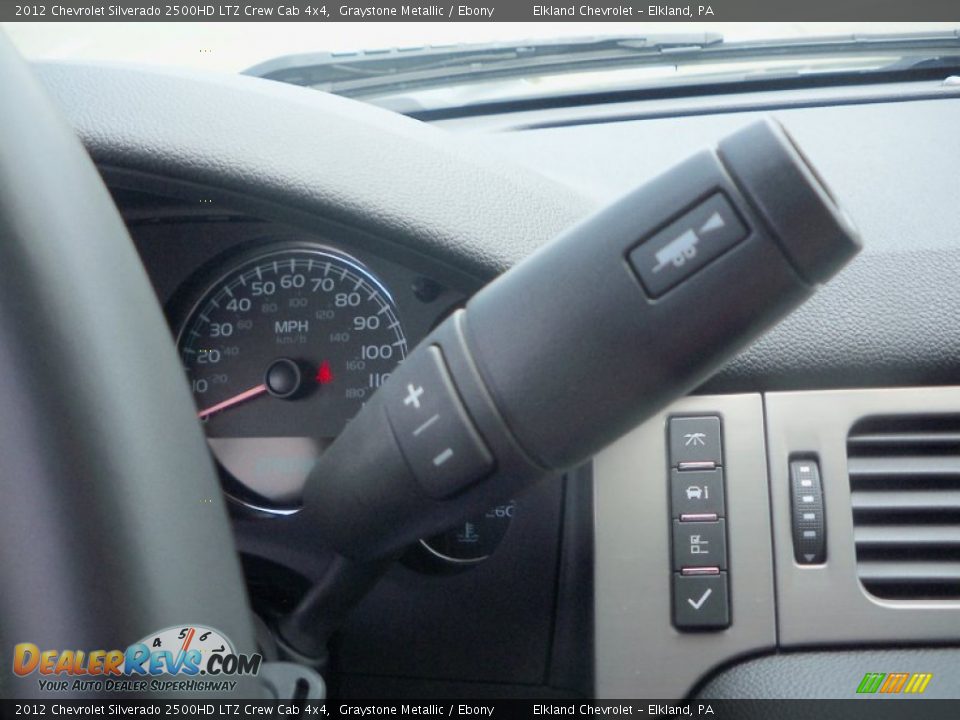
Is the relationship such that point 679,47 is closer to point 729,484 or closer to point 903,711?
point 729,484

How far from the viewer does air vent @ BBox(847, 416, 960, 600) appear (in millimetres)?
864

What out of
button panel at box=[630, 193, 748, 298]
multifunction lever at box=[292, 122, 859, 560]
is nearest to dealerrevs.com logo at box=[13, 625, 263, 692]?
multifunction lever at box=[292, 122, 859, 560]

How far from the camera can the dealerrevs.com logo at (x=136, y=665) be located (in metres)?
0.49

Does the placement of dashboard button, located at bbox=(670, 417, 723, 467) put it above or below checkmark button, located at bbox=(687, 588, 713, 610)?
above

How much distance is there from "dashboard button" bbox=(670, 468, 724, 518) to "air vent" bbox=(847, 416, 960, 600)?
0.42 feet

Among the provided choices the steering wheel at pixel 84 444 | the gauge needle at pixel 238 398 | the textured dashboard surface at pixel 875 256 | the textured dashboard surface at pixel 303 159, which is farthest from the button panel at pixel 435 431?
the gauge needle at pixel 238 398

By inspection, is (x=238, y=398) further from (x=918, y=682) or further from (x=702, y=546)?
(x=918, y=682)

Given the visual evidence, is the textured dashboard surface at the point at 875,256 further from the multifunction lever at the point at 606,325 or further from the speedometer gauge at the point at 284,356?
the multifunction lever at the point at 606,325

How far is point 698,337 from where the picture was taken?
20.5 inches

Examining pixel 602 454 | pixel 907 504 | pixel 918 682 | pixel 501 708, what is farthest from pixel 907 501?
pixel 501 708
